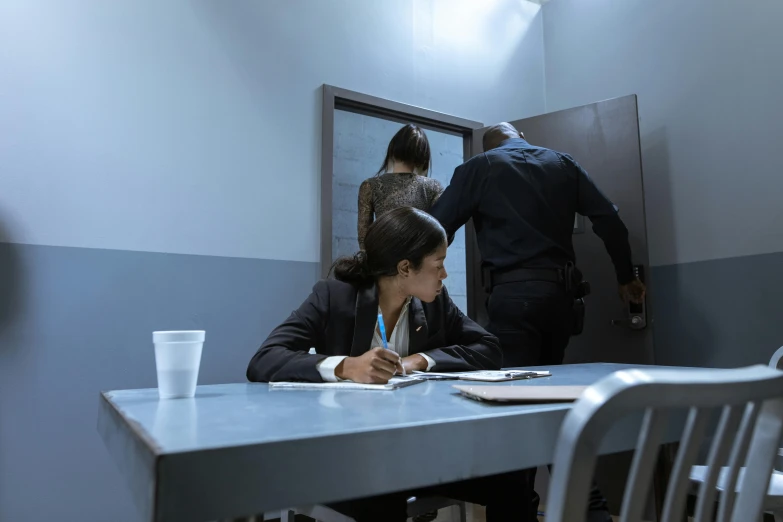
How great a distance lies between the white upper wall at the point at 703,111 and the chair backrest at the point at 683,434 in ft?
7.45

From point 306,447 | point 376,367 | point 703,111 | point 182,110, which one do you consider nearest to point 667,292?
point 703,111

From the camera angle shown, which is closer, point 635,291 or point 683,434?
point 683,434

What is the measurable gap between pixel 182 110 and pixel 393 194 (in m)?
1.05

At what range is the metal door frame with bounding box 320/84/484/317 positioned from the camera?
9.23ft

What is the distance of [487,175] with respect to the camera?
2.47m

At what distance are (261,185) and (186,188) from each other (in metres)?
0.35

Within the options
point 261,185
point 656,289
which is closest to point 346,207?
point 261,185

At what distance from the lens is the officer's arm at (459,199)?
2.51 metres

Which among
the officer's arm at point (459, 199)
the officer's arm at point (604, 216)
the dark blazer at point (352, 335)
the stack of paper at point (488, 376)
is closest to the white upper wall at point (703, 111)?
the officer's arm at point (604, 216)

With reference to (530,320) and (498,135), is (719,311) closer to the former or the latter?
(530,320)

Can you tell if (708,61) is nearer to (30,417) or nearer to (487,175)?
(487,175)

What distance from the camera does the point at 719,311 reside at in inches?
103

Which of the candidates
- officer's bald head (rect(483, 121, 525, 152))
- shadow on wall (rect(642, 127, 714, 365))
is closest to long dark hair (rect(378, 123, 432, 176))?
officer's bald head (rect(483, 121, 525, 152))

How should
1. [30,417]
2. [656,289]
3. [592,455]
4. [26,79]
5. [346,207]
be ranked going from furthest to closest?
Result: [346,207], [656,289], [26,79], [30,417], [592,455]
